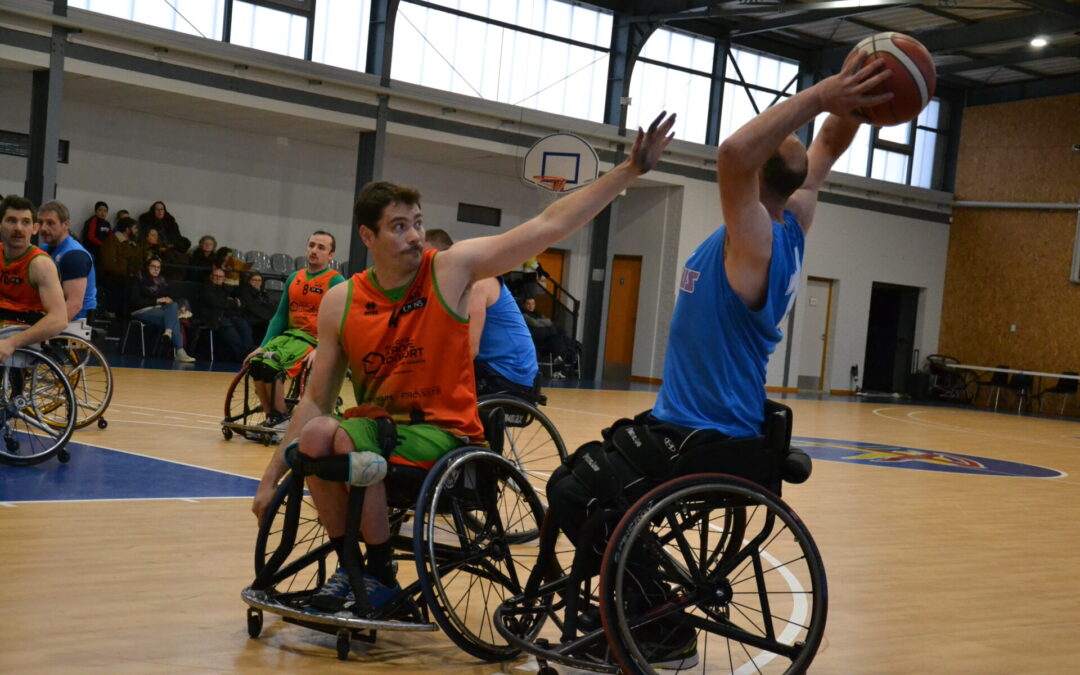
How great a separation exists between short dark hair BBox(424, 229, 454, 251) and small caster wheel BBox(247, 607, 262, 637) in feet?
7.96

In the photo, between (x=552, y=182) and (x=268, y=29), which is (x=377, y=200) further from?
(x=268, y=29)

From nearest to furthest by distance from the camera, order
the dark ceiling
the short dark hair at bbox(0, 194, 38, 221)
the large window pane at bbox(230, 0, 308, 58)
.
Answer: the short dark hair at bbox(0, 194, 38, 221) < the large window pane at bbox(230, 0, 308, 58) < the dark ceiling

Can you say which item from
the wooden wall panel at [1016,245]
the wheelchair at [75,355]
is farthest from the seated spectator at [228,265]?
the wooden wall panel at [1016,245]

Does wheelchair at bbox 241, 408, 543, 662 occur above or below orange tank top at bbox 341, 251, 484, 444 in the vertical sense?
below

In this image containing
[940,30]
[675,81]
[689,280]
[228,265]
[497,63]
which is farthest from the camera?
[675,81]

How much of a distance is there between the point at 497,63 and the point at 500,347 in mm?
11440

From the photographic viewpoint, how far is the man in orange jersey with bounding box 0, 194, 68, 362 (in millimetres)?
5250

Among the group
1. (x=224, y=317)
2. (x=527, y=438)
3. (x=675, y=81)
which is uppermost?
(x=675, y=81)

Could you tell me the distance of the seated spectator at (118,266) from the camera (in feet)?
42.5

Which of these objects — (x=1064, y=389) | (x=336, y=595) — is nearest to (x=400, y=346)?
(x=336, y=595)

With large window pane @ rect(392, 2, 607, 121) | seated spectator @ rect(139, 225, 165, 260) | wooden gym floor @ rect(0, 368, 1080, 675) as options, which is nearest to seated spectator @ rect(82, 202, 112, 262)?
seated spectator @ rect(139, 225, 165, 260)

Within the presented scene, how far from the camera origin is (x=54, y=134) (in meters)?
12.1

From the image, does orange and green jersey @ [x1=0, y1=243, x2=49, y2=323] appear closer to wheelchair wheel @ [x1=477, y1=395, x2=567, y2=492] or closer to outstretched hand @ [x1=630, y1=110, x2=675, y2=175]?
wheelchair wheel @ [x1=477, y1=395, x2=567, y2=492]

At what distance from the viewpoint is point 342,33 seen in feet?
47.3
